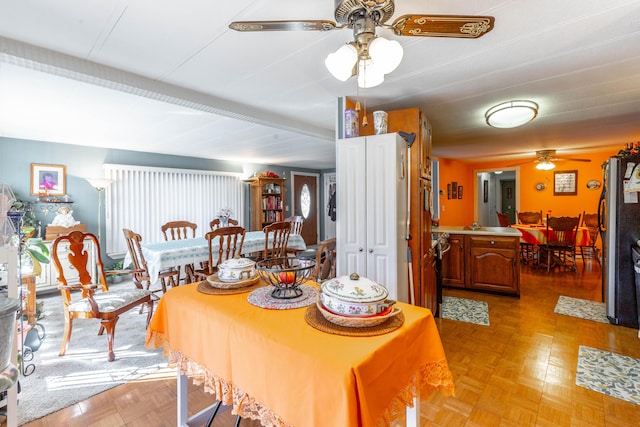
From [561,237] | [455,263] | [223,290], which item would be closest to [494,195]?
[561,237]

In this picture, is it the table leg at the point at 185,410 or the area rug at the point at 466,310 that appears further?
the area rug at the point at 466,310

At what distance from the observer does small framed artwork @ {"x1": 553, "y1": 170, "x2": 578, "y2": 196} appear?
6219 millimetres

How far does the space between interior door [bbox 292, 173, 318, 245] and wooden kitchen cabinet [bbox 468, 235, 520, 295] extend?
4.68 metres

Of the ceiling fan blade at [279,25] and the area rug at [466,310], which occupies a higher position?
the ceiling fan blade at [279,25]

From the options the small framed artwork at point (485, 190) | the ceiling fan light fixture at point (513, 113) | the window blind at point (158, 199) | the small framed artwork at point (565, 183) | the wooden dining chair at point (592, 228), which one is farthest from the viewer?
the small framed artwork at point (485, 190)

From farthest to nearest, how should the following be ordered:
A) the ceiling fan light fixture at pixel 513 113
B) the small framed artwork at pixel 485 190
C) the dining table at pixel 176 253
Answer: the small framed artwork at pixel 485 190 → the dining table at pixel 176 253 → the ceiling fan light fixture at pixel 513 113

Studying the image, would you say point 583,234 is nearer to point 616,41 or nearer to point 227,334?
point 616,41

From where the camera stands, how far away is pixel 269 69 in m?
2.15

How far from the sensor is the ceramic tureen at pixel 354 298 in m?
0.91

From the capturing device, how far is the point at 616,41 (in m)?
1.79

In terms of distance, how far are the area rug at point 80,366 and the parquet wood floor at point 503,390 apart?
0.12 m

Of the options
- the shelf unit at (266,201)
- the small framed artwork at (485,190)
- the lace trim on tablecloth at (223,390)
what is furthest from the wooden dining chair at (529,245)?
the lace trim on tablecloth at (223,390)

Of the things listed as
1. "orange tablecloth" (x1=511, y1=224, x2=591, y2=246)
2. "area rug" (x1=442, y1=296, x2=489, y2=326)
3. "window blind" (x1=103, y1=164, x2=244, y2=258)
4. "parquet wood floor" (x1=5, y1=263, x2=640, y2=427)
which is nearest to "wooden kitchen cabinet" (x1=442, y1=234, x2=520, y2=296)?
"area rug" (x1=442, y1=296, x2=489, y2=326)

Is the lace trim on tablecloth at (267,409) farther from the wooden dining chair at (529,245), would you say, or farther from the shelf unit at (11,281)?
the wooden dining chair at (529,245)
